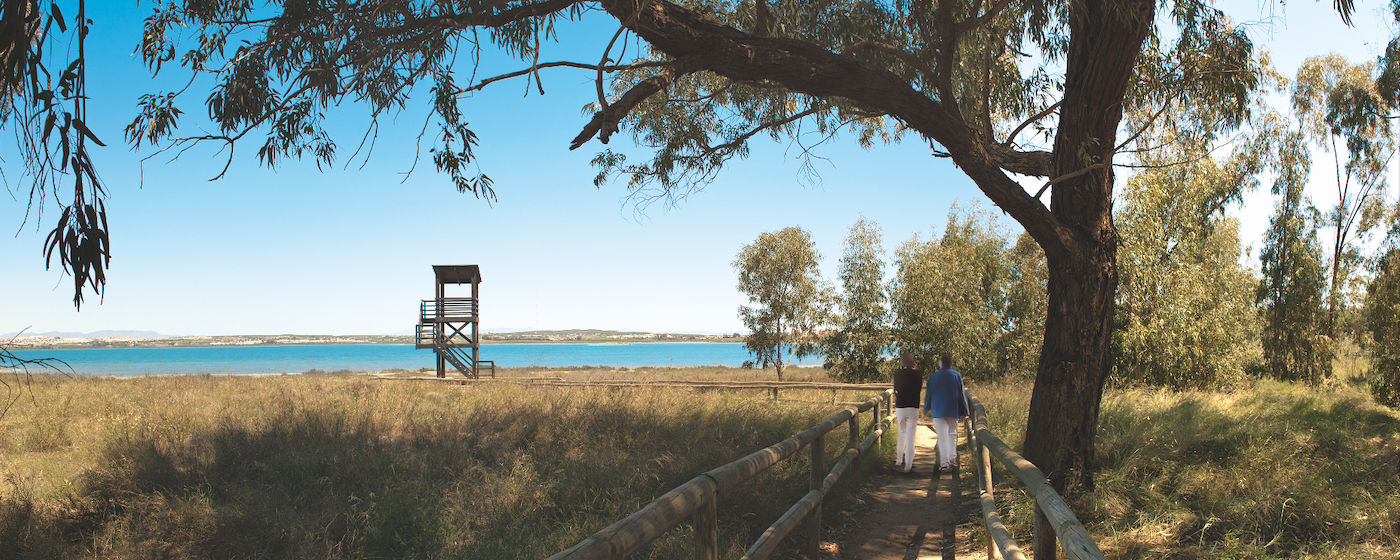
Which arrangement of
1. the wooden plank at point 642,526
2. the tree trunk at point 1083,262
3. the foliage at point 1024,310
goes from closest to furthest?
the wooden plank at point 642,526, the tree trunk at point 1083,262, the foliage at point 1024,310

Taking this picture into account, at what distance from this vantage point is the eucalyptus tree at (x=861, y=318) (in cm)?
2369

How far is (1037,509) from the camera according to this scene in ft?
11.1

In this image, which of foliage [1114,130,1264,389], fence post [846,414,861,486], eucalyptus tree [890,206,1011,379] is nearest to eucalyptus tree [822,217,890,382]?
eucalyptus tree [890,206,1011,379]

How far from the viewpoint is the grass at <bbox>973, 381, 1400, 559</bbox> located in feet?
16.0

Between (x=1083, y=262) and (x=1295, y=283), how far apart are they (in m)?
23.3

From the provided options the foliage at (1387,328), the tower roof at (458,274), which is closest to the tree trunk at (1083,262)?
the foliage at (1387,328)

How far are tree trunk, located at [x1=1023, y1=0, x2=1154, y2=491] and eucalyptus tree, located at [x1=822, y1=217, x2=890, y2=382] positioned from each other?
1750cm

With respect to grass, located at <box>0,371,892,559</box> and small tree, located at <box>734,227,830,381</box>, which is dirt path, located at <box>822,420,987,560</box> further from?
small tree, located at <box>734,227,830,381</box>

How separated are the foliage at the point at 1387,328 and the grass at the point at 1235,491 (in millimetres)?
6380

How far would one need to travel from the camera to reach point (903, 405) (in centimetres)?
897

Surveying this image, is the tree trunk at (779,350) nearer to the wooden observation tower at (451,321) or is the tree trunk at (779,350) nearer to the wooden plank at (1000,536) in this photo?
the wooden observation tower at (451,321)

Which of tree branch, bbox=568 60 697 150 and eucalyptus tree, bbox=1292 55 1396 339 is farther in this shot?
eucalyptus tree, bbox=1292 55 1396 339

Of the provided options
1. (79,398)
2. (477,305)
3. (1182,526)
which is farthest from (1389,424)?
(477,305)

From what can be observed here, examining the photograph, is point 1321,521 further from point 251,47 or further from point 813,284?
point 813,284
